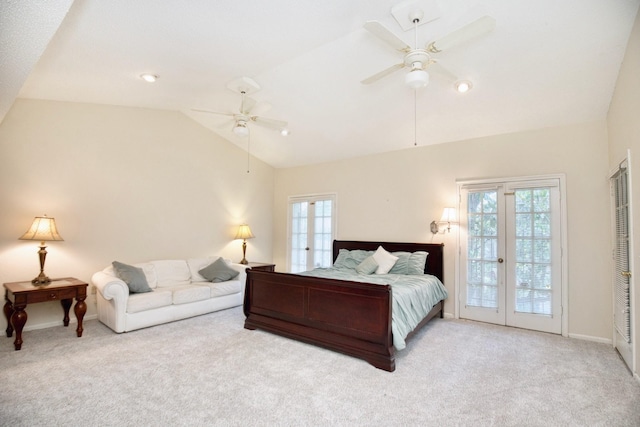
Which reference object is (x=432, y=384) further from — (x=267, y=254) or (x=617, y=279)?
(x=267, y=254)

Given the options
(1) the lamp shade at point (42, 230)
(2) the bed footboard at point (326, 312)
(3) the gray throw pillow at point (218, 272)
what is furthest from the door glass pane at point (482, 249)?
(1) the lamp shade at point (42, 230)

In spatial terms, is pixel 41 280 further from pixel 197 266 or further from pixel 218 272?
pixel 218 272

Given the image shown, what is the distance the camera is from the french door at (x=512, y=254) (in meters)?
4.16

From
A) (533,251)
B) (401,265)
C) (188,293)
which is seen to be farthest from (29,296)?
(533,251)

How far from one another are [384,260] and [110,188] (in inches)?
166

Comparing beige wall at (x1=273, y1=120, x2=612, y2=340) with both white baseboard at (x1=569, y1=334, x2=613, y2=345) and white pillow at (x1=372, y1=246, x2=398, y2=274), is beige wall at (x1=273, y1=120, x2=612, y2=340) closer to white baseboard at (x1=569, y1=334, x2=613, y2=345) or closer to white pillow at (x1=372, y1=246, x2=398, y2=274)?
white baseboard at (x1=569, y1=334, x2=613, y2=345)

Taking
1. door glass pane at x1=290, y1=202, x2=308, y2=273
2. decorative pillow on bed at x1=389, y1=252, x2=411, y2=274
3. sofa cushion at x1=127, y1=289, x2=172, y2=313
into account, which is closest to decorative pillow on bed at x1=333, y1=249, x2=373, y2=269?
decorative pillow on bed at x1=389, y1=252, x2=411, y2=274

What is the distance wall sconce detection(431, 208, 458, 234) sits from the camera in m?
4.73

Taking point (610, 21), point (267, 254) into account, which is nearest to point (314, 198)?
point (267, 254)

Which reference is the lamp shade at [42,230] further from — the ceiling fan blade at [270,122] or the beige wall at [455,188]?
the beige wall at [455,188]

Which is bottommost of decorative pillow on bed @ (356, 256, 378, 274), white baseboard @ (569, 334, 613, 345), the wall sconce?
white baseboard @ (569, 334, 613, 345)

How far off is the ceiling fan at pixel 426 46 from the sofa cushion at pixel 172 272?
423 cm

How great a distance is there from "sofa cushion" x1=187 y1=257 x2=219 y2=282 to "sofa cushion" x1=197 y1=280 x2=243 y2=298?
0.27 meters

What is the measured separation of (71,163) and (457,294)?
5775 millimetres
